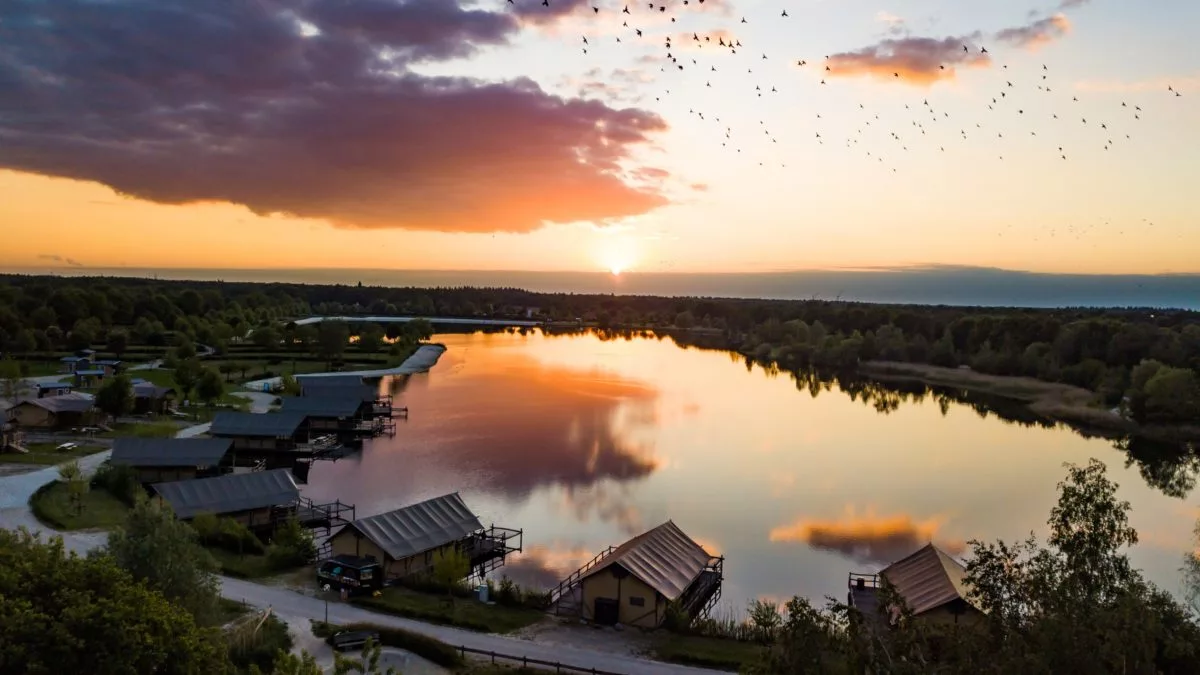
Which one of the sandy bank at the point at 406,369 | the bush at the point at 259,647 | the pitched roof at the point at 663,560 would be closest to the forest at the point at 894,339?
the sandy bank at the point at 406,369

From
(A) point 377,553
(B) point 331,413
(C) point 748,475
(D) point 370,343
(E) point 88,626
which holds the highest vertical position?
(E) point 88,626

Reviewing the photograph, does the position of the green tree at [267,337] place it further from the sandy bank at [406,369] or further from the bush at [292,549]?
the bush at [292,549]

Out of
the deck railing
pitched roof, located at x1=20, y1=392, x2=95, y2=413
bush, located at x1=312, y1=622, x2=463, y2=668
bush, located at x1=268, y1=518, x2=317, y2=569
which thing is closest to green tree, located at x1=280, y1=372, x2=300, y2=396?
pitched roof, located at x1=20, y1=392, x2=95, y2=413

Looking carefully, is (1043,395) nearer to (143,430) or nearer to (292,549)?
(292,549)

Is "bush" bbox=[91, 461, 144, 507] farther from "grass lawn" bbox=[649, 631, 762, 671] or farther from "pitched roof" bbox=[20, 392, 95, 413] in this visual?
"grass lawn" bbox=[649, 631, 762, 671]

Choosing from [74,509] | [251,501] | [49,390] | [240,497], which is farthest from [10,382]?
Answer: [251,501]

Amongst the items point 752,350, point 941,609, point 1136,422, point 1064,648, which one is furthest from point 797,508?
point 752,350
